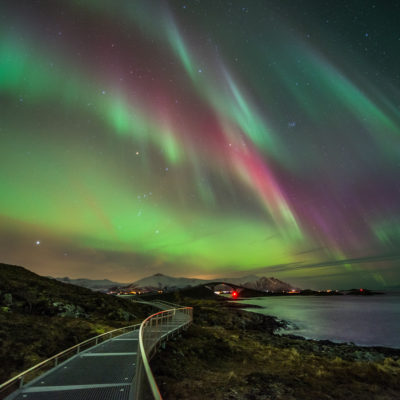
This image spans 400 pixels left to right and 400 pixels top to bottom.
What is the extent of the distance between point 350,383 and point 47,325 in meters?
17.7

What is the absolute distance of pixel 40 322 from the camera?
61.4 feet

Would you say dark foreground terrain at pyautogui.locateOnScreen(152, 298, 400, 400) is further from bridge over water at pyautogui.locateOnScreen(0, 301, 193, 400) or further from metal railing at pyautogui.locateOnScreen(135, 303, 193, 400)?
bridge over water at pyautogui.locateOnScreen(0, 301, 193, 400)

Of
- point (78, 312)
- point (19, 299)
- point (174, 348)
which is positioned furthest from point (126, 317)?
point (174, 348)

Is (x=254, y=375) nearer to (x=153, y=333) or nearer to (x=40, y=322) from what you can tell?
(x=153, y=333)

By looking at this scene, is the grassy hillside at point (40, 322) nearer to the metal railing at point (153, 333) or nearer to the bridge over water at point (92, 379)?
the bridge over water at point (92, 379)

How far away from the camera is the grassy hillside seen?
1322cm

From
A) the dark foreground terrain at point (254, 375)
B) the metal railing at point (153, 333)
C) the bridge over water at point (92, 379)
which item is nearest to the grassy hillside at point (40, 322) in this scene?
the bridge over water at point (92, 379)

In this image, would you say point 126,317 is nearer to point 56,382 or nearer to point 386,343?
point 56,382

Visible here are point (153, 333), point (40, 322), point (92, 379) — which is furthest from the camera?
point (40, 322)

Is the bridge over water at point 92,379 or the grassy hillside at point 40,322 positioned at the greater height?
the grassy hillside at point 40,322

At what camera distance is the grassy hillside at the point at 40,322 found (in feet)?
43.4

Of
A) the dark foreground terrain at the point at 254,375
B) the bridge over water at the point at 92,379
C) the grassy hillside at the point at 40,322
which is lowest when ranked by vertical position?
the dark foreground terrain at the point at 254,375

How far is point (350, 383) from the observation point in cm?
1348

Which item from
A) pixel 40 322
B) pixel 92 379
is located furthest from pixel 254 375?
pixel 40 322
